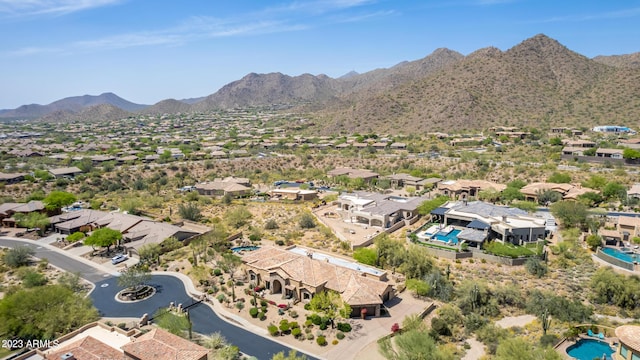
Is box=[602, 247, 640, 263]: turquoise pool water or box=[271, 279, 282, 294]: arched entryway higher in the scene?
box=[271, 279, 282, 294]: arched entryway

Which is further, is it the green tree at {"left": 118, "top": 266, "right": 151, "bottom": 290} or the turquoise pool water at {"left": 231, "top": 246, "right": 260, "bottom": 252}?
the turquoise pool water at {"left": 231, "top": 246, "right": 260, "bottom": 252}

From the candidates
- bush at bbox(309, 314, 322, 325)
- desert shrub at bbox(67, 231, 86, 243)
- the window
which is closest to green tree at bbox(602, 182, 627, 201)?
the window

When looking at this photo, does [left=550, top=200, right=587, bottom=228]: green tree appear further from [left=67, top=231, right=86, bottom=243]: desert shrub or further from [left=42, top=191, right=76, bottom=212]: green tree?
[left=42, top=191, right=76, bottom=212]: green tree

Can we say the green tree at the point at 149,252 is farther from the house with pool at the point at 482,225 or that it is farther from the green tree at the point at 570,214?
the green tree at the point at 570,214

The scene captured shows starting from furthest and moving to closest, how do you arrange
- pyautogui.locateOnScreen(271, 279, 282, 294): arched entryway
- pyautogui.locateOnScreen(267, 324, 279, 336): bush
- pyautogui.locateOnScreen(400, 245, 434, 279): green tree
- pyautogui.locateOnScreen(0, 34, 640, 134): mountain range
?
pyautogui.locateOnScreen(0, 34, 640, 134): mountain range → pyautogui.locateOnScreen(400, 245, 434, 279): green tree → pyautogui.locateOnScreen(271, 279, 282, 294): arched entryway → pyautogui.locateOnScreen(267, 324, 279, 336): bush

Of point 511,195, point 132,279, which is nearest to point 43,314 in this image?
point 132,279

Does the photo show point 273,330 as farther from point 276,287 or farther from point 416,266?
point 416,266

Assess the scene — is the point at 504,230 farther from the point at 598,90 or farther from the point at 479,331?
the point at 598,90
